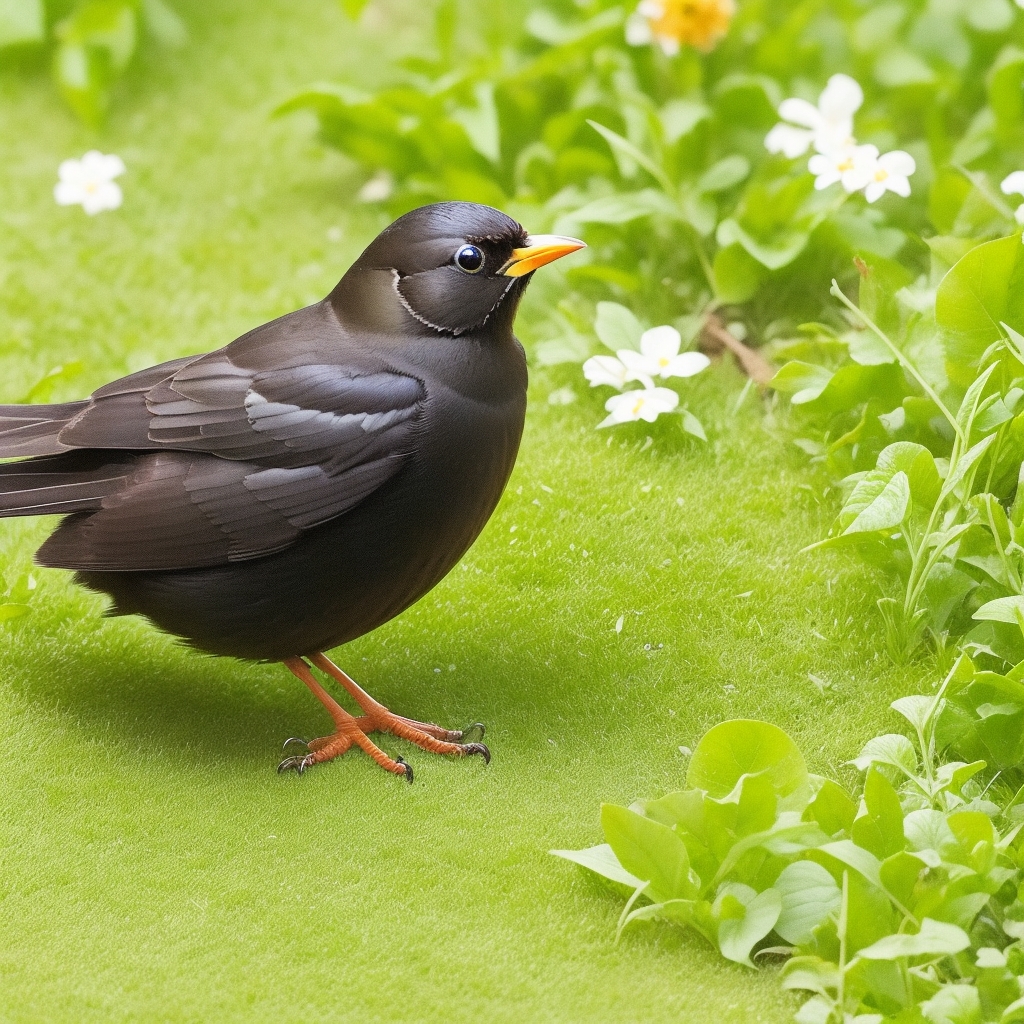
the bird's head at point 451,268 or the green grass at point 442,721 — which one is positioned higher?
the bird's head at point 451,268

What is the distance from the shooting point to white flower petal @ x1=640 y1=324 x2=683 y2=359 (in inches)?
178

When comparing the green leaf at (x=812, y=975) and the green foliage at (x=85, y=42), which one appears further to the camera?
the green foliage at (x=85, y=42)

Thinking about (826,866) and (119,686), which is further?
(119,686)

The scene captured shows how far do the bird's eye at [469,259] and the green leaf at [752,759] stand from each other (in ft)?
4.32

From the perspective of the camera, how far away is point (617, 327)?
471 cm

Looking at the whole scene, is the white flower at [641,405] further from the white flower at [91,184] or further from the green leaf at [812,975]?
the white flower at [91,184]

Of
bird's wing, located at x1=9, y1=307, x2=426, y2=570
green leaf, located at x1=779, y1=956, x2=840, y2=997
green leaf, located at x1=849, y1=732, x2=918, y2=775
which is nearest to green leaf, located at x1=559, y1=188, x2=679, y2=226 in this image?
bird's wing, located at x1=9, y1=307, x2=426, y2=570

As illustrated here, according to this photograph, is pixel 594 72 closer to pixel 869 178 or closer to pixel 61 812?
pixel 869 178

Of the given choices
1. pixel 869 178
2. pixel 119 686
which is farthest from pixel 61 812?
pixel 869 178

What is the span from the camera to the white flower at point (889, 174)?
4.45m

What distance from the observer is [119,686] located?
3852mm

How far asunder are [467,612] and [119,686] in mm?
1010

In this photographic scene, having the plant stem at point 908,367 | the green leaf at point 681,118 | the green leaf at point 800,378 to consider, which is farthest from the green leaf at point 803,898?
the green leaf at point 681,118

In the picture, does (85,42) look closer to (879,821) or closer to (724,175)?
(724,175)
